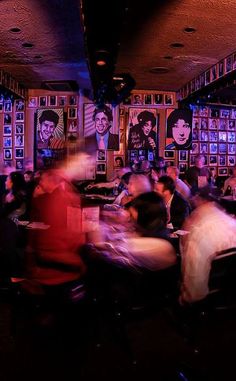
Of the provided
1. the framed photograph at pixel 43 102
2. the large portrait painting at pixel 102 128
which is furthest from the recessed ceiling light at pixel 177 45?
the framed photograph at pixel 43 102

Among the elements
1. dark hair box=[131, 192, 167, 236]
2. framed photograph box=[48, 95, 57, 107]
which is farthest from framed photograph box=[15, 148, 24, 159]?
dark hair box=[131, 192, 167, 236]

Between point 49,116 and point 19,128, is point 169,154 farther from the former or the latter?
point 19,128

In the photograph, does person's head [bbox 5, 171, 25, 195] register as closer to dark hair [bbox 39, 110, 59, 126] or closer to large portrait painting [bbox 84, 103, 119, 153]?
large portrait painting [bbox 84, 103, 119, 153]

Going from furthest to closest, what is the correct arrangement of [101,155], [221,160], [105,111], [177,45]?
[221,160]
[101,155]
[105,111]
[177,45]

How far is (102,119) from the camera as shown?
33.8ft

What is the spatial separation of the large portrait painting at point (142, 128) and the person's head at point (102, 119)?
581mm

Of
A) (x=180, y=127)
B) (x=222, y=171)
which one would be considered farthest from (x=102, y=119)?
(x=222, y=171)

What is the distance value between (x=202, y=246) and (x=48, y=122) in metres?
7.90

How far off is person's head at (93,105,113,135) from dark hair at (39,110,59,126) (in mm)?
971

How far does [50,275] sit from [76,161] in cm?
135

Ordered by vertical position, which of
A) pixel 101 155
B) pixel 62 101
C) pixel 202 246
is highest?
pixel 62 101

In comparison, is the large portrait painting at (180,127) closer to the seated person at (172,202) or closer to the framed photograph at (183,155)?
the framed photograph at (183,155)

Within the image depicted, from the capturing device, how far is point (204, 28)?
5488 millimetres

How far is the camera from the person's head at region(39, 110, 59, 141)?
34.5ft
